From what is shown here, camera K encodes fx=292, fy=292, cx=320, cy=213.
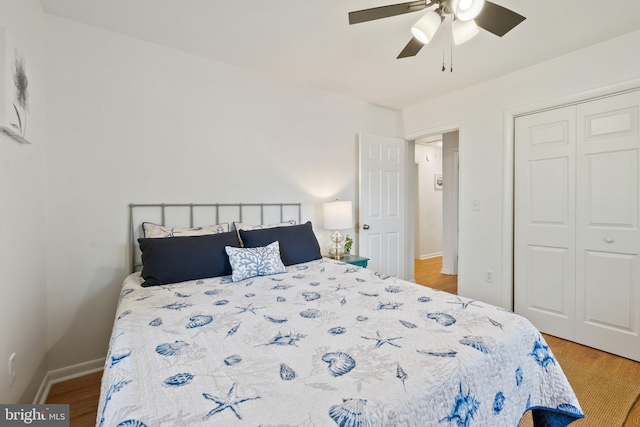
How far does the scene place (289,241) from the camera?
8.20 ft

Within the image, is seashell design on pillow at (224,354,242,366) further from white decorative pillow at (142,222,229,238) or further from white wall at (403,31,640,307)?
white wall at (403,31,640,307)

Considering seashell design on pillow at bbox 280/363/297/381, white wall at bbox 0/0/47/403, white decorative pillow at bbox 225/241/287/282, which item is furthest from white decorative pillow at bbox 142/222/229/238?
seashell design on pillow at bbox 280/363/297/381

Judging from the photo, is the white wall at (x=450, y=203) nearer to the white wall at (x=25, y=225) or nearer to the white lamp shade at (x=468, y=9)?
the white lamp shade at (x=468, y=9)

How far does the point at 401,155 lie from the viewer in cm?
390

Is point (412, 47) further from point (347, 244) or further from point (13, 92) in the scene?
point (13, 92)

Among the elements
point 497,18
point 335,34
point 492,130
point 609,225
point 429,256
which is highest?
point 335,34

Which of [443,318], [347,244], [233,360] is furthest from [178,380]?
[347,244]

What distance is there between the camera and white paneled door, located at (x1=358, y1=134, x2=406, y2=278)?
358 centimetres

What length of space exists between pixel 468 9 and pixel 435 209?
5634 millimetres

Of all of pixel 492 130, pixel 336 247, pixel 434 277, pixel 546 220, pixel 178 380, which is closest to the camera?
pixel 178 380

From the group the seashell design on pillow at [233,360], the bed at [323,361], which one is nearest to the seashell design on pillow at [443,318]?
the bed at [323,361]

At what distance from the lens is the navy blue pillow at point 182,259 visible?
74.6 inches

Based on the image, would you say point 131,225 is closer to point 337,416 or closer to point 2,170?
point 2,170

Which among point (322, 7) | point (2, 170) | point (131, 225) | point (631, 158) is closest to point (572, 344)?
point (631, 158)
